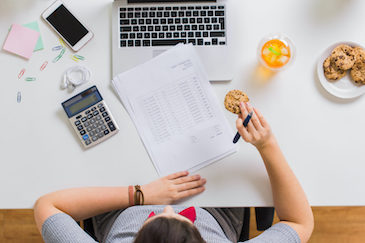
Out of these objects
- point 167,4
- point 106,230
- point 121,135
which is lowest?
point 106,230

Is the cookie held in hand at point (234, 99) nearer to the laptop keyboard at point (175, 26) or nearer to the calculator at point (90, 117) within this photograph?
the laptop keyboard at point (175, 26)

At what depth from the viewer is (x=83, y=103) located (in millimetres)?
946

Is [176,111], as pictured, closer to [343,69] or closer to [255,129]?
[255,129]

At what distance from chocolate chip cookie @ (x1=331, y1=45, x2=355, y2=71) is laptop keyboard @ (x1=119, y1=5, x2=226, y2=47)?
0.30 metres

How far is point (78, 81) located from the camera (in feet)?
3.15

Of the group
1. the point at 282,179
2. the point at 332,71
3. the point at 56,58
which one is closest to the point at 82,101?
the point at 56,58

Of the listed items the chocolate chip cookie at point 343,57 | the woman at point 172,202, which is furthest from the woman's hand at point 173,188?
the chocolate chip cookie at point 343,57

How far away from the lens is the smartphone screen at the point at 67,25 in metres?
0.97

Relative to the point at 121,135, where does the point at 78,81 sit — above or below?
above

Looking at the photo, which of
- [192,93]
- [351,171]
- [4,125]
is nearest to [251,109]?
[192,93]

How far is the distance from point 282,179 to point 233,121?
0.66 feet

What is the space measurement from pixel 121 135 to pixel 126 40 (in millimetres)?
269

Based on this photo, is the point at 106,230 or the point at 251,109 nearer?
the point at 251,109

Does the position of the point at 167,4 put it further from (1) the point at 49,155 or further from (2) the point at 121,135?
(1) the point at 49,155
